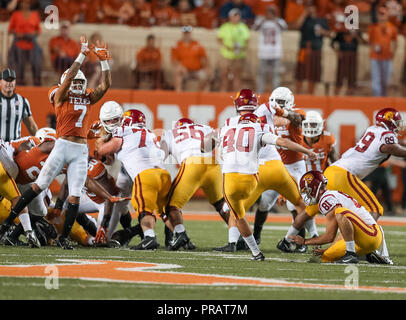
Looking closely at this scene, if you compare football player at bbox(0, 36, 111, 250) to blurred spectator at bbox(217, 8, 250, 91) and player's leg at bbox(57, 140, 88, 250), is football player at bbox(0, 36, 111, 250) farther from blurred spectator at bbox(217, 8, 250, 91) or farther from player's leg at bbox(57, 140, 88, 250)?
blurred spectator at bbox(217, 8, 250, 91)

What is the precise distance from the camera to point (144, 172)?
10.1m

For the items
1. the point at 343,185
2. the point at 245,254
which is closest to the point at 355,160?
the point at 343,185

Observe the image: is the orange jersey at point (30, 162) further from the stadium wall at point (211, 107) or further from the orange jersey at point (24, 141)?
the stadium wall at point (211, 107)

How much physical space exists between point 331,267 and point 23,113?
17.2 feet

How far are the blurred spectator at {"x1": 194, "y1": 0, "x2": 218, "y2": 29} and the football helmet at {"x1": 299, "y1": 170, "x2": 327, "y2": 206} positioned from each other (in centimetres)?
987

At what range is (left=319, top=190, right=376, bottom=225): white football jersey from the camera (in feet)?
29.5

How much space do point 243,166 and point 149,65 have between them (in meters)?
8.73

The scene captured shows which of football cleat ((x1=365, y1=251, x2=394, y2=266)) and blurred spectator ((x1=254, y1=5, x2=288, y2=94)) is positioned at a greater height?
blurred spectator ((x1=254, y1=5, x2=288, y2=94))

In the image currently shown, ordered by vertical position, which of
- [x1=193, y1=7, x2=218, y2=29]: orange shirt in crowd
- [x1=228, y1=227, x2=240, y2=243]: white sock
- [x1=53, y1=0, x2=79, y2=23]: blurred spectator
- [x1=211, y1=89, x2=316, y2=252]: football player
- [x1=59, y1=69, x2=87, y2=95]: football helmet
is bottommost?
[x1=228, y1=227, x2=240, y2=243]: white sock

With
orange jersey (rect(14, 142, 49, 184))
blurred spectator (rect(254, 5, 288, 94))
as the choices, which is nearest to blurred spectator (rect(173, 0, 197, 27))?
blurred spectator (rect(254, 5, 288, 94))

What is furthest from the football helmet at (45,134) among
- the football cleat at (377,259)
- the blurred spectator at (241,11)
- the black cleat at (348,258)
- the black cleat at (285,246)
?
the blurred spectator at (241,11)

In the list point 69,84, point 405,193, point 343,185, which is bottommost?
point 405,193

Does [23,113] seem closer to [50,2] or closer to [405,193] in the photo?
[50,2]
